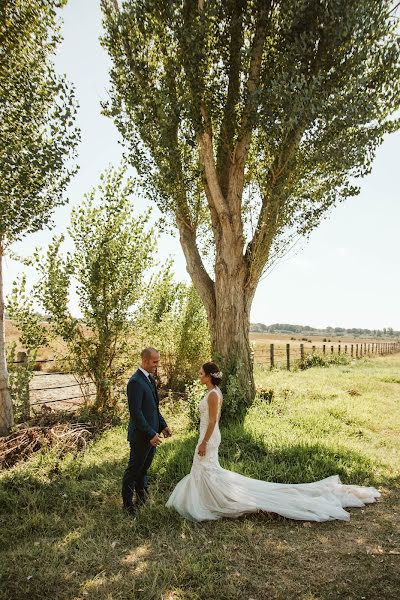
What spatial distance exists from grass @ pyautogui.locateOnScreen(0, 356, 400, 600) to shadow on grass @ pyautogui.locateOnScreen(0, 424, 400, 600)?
15mm

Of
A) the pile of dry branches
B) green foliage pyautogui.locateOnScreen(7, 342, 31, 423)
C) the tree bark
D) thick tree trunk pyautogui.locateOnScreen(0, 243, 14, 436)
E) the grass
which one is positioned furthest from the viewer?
the tree bark

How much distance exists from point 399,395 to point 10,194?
46.4ft

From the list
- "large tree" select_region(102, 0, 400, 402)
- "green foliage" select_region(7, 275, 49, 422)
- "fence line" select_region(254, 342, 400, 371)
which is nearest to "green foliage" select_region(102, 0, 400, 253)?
"large tree" select_region(102, 0, 400, 402)

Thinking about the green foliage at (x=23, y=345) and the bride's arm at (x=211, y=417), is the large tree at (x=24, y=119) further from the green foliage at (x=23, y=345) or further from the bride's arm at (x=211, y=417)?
the bride's arm at (x=211, y=417)

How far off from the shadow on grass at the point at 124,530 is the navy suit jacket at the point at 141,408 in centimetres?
101

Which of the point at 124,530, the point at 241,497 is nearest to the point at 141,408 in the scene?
the point at 124,530

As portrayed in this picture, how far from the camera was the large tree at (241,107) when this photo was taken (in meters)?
9.00

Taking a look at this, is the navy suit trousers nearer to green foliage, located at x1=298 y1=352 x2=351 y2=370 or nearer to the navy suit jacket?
the navy suit jacket

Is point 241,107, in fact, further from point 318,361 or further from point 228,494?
point 318,361

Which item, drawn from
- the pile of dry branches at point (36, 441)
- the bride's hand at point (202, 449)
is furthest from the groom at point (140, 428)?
the pile of dry branches at point (36, 441)

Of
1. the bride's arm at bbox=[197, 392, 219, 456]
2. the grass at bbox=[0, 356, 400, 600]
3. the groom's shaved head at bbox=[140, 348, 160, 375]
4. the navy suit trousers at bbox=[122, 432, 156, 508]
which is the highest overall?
the groom's shaved head at bbox=[140, 348, 160, 375]

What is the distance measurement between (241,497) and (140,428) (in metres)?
1.60

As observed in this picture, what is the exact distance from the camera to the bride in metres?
5.43

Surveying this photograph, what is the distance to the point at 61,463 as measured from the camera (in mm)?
7285
